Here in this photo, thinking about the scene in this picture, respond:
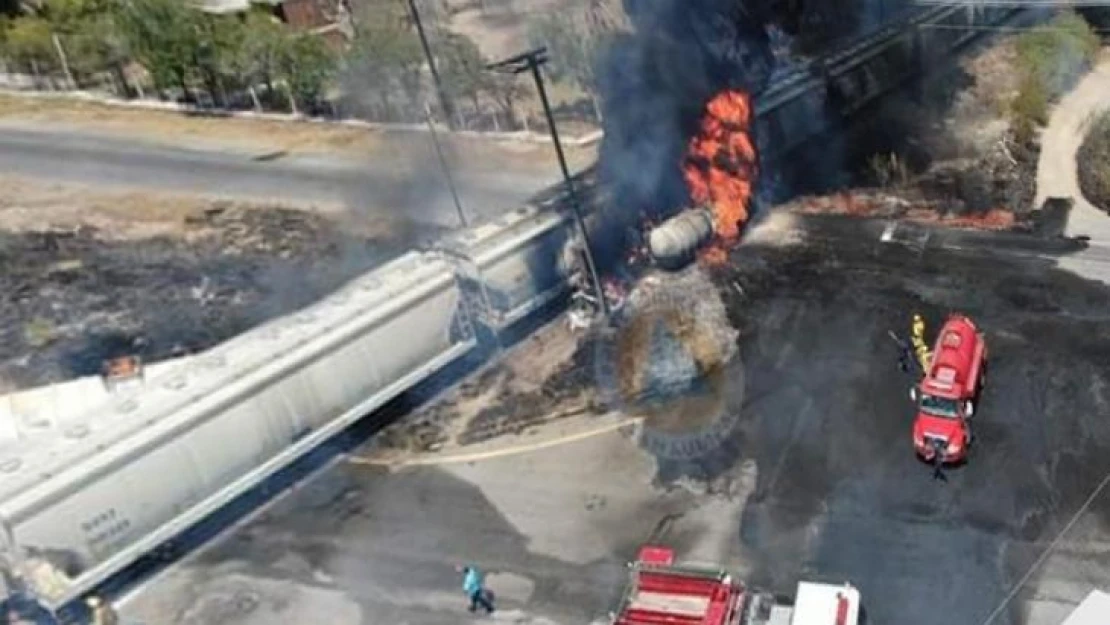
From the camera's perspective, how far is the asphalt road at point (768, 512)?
25438 millimetres

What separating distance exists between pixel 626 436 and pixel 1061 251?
51.2 feet

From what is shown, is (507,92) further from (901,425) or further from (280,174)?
(901,425)

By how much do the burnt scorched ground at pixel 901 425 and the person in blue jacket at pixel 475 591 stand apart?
5537 mm

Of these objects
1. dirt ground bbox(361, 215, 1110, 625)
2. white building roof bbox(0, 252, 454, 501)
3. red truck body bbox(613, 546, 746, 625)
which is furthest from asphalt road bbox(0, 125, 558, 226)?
red truck body bbox(613, 546, 746, 625)

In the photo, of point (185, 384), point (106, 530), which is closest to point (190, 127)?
point (185, 384)

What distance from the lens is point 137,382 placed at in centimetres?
3212

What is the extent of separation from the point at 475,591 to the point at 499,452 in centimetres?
586

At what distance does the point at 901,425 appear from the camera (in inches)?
1167

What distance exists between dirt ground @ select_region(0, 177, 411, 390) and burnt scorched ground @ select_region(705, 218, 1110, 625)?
13.5 m

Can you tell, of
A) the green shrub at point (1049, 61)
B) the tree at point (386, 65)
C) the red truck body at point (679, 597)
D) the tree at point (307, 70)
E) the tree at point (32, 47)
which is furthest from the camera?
the tree at point (32, 47)

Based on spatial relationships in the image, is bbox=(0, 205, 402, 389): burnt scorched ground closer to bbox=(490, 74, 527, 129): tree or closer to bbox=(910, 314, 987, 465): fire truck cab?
bbox=(490, 74, 527, 129): tree

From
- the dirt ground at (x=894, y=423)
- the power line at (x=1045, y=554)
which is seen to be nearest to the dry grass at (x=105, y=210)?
the dirt ground at (x=894, y=423)

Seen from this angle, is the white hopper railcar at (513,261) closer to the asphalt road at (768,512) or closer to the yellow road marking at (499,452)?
the yellow road marking at (499,452)

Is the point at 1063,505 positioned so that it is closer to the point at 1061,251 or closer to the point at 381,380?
the point at 1061,251
